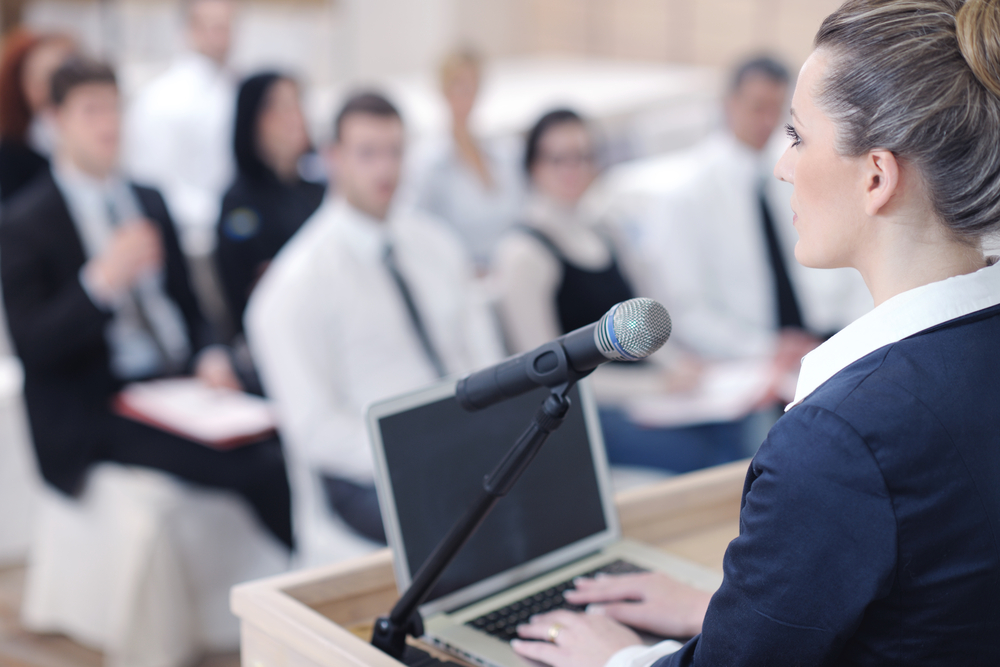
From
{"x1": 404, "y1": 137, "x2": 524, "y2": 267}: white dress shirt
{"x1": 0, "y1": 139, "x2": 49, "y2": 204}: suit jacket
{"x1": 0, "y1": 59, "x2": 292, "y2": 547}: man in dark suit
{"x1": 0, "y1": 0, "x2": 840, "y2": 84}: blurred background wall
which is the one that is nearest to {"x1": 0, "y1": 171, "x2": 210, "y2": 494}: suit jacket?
{"x1": 0, "y1": 59, "x2": 292, "y2": 547}: man in dark suit

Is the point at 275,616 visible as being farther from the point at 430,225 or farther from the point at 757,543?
the point at 430,225

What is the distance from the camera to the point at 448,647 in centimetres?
103

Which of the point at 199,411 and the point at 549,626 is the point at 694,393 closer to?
the point at 199,411

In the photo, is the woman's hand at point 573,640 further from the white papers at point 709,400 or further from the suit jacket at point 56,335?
the suit jacket at point 56,335

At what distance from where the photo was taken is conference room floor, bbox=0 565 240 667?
87.6 inches

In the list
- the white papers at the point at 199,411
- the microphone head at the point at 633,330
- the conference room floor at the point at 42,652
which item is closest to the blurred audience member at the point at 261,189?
the white papers at the point at 199,411

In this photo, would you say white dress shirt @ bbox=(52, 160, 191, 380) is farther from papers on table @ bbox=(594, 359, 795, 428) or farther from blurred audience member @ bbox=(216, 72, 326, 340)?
papers on table @ bbox=(594, 359, 795, 428)

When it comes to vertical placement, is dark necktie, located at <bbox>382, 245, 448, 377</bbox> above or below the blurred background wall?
below

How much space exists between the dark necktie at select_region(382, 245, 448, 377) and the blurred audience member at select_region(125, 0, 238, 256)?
1778mm

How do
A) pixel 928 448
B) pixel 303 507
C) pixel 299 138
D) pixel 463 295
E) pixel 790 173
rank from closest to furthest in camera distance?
pixel 928 448, pixel 790 173, pixel 303 507, pixel 463 295, pixel 299 138

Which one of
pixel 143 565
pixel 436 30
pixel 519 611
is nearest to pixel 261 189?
pixel 143 565

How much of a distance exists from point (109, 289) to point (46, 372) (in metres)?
0.25

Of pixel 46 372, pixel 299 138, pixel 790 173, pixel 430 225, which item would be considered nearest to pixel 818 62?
pixel 790 173

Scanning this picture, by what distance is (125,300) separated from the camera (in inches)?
96.3
